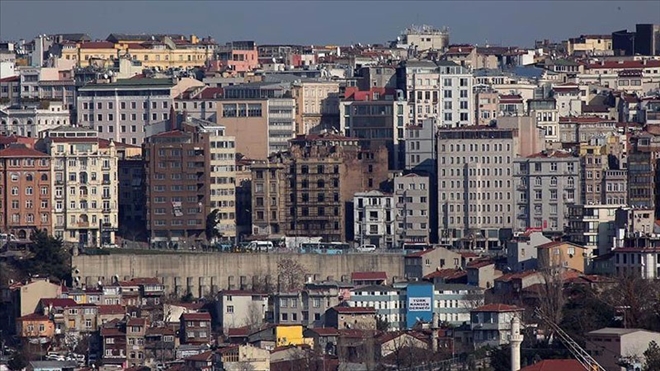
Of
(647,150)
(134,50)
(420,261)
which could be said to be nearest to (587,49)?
(134,50)

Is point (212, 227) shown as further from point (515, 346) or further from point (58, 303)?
point (515, 346)

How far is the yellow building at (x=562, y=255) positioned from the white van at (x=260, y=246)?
308 inches

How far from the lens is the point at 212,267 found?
6444 cm

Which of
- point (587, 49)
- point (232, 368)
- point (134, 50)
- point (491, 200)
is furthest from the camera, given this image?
point (587, 49)

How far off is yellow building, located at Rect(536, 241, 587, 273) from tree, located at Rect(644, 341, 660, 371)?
14.4 m

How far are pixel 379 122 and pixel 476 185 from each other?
5.39 meters

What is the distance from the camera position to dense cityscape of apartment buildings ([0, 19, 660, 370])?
59.2m

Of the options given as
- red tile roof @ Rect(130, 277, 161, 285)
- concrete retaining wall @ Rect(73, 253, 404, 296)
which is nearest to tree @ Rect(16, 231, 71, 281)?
concrete retaining wall @ Rect(73, 253, 404, 296)

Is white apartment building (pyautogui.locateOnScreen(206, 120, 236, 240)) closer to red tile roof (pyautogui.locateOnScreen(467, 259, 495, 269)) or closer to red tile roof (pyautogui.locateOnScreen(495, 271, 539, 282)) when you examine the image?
red tile roof (pyautogui.locateOnScreen(467, 259, 495, 269))

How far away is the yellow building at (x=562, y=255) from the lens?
60906 millimetres

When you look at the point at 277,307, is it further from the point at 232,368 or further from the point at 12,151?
the point at 12,151

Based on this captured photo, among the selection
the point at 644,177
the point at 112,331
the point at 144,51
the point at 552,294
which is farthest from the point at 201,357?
the point at 144,51

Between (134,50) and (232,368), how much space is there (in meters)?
37.9

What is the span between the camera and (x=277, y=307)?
59.4m
